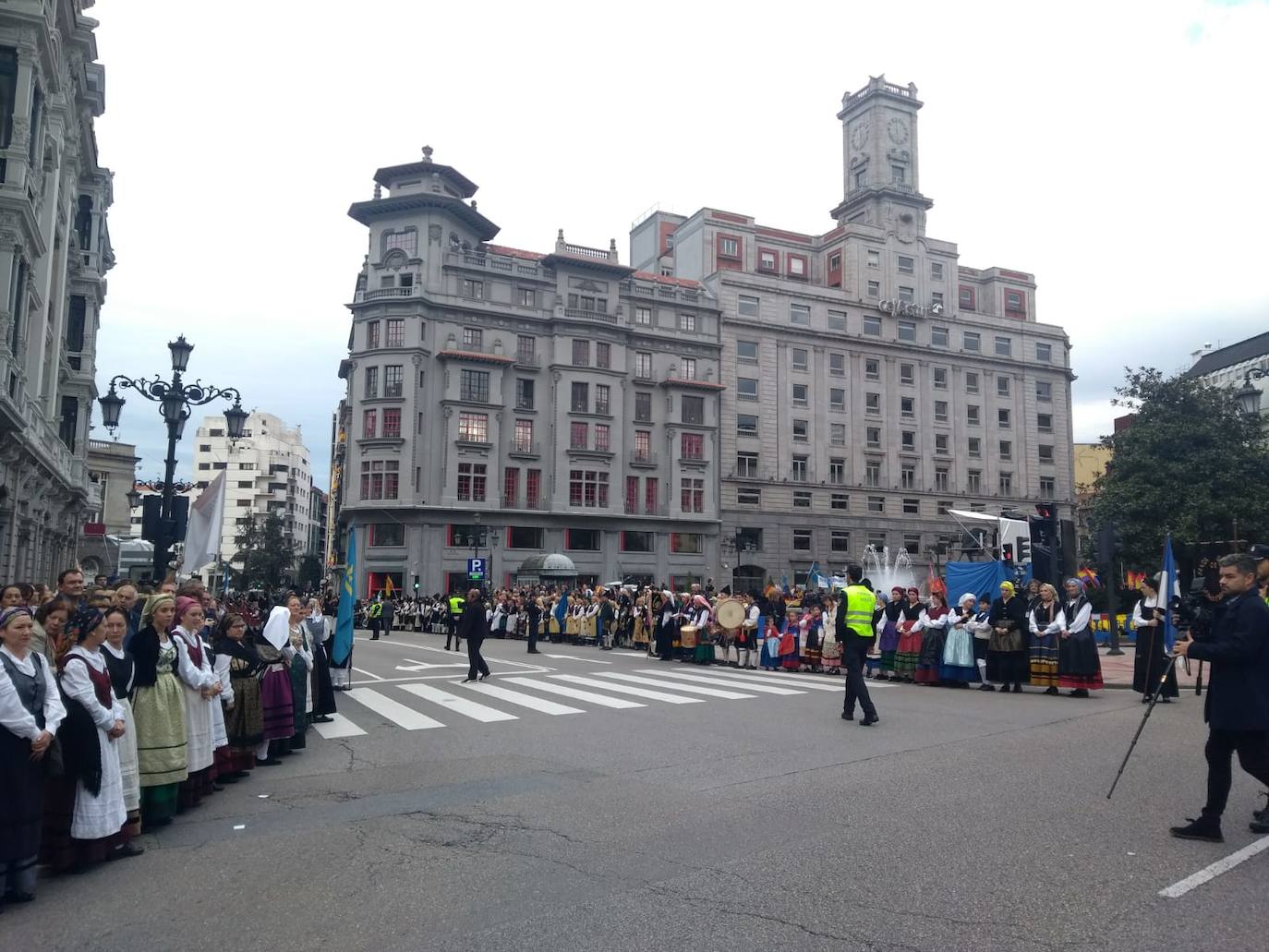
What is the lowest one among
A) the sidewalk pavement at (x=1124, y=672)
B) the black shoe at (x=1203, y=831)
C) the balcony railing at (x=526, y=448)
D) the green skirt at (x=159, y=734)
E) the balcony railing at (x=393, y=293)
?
the sidewalk pavement at (x=1124, y=672)

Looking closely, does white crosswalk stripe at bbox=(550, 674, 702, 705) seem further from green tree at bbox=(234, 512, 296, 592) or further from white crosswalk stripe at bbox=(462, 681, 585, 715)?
green tree at bbox=(234, 512, 296, 592)

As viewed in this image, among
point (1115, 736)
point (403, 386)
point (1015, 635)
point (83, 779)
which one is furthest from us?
point (403, 386)

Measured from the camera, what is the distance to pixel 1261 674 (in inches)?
239

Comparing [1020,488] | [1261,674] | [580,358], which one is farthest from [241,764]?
[1020,488]

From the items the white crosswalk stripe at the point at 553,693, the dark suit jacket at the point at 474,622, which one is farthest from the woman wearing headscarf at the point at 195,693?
the dark suit jacket at the point at 474,622

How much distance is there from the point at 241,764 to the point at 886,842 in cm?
606

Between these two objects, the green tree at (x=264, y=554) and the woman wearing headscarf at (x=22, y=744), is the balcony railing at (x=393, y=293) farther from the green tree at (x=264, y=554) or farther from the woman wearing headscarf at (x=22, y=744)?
the woman wearing headscarf at (x=22, y=744)

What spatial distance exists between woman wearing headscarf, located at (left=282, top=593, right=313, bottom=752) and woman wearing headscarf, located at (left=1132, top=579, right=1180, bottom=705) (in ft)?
35.8

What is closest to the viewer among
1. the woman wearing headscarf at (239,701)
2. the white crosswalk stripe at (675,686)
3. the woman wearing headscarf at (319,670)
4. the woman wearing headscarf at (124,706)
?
the woman wearing headscarf at (124,706)

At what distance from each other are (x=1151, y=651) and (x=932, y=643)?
4455mm

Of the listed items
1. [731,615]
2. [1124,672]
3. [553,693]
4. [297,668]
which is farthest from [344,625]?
[1124,672]

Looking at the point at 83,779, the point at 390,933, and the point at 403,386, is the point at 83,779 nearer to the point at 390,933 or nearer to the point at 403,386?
the point at 390,933

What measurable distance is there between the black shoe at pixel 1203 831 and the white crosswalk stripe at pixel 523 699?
7.93 m

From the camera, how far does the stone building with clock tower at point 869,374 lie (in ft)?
200
